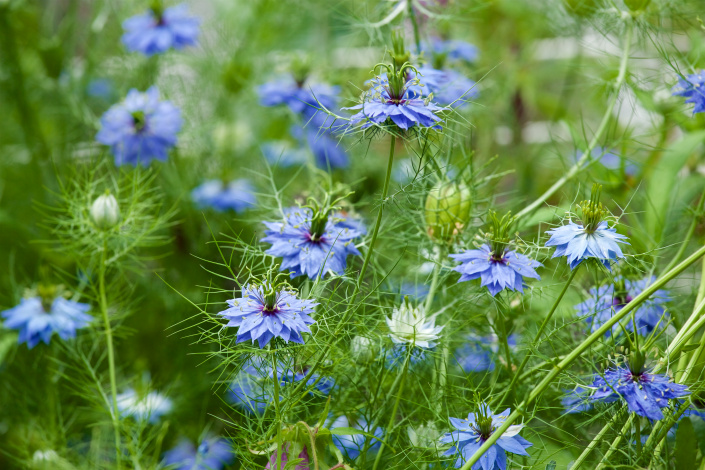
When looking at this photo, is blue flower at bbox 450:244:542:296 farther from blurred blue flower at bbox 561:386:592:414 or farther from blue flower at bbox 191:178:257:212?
blue flower at bbox 191:178:257:212

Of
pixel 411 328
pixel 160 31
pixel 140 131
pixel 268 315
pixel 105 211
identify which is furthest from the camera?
pixel 160 31

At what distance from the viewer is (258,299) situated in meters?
0.60

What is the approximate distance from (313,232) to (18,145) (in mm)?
1033

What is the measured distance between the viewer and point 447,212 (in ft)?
2.49

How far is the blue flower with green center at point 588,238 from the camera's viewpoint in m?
0.59

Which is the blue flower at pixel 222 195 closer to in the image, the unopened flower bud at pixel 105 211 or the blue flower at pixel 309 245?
the unopened flower bud at pixel 105 211

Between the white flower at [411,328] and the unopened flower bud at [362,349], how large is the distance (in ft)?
0.10

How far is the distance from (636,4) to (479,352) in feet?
1.56

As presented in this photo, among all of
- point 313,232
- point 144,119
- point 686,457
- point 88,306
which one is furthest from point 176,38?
point 686,457

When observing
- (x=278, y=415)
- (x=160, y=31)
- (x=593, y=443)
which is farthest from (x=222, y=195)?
(x=593, y=443)

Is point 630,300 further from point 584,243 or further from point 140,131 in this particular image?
point 140,131

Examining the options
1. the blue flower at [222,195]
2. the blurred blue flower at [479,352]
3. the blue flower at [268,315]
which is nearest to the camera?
the blue flower at [268,315]

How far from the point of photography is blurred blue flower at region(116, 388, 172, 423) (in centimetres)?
84

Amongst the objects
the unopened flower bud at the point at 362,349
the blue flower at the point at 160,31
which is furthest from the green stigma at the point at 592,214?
the blue flower at the point at 160,31
